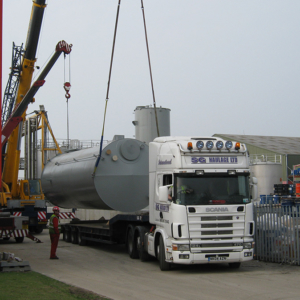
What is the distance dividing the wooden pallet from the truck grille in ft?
14.8

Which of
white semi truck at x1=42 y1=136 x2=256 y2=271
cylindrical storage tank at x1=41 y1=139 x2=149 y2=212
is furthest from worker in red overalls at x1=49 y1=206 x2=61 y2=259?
white semi truck at x1=42 y1=136 x2=256 y2=271

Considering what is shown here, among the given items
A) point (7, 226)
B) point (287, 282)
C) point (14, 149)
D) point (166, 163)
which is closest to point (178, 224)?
point (166, 163)

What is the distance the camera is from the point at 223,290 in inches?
384

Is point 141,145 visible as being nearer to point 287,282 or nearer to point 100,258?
point 100,258

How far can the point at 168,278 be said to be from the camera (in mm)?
11391

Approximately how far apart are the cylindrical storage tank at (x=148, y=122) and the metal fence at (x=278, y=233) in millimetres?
15236

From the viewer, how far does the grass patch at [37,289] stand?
866 centimetres

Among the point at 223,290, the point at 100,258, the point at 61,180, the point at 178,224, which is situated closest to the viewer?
the point at 223,290

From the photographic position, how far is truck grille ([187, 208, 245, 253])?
38.9 ft

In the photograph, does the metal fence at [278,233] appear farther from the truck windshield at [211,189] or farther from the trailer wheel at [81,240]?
the trailer wheel at [81,240]

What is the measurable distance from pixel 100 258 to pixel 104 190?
7.79 ft

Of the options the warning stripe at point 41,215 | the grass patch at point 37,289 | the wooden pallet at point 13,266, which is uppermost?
the warning stripe at point 41,215

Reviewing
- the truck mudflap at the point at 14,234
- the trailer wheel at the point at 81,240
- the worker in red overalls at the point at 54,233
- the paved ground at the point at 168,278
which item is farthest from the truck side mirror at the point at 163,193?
the trailer wheel at the point at 81,240

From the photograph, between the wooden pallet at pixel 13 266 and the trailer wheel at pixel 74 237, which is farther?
the trailer wheel at pixel 74 237
